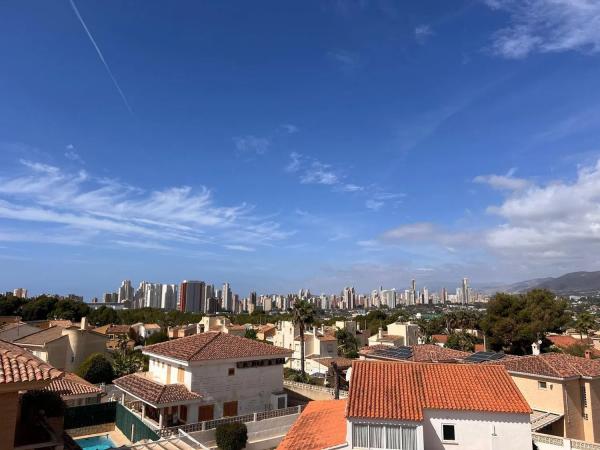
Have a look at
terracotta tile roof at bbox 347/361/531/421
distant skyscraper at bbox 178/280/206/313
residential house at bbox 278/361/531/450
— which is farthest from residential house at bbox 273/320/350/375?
distant skyscraper at bbox 178/280/206/313

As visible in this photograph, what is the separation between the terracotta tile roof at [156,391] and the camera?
83.0 ft

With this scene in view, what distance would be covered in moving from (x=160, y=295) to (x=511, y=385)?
198 metres

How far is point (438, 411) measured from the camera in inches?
637

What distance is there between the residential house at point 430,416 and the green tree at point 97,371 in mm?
29335

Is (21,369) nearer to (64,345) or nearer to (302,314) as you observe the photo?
(302,314)

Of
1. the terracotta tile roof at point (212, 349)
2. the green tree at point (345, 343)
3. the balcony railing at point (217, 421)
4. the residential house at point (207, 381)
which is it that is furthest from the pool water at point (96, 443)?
the green tree at point (345, 343)

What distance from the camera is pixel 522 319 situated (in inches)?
1897

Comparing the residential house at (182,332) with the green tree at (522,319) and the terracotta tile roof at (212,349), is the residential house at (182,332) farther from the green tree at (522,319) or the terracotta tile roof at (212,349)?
the green tree at (522,319)

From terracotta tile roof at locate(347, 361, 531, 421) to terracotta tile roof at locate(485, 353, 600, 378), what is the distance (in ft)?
27.0

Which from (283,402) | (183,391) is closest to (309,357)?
(283,402)

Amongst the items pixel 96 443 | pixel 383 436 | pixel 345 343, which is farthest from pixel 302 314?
pixel 383 436

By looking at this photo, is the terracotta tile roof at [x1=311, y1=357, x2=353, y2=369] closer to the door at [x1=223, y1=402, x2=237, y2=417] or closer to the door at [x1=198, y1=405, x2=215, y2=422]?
the door at [x1=223, y1=402, x2=237, y2=417]

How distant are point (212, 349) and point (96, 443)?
864 centimetres

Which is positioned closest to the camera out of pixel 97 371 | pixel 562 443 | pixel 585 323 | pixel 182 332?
pixel 562 443
